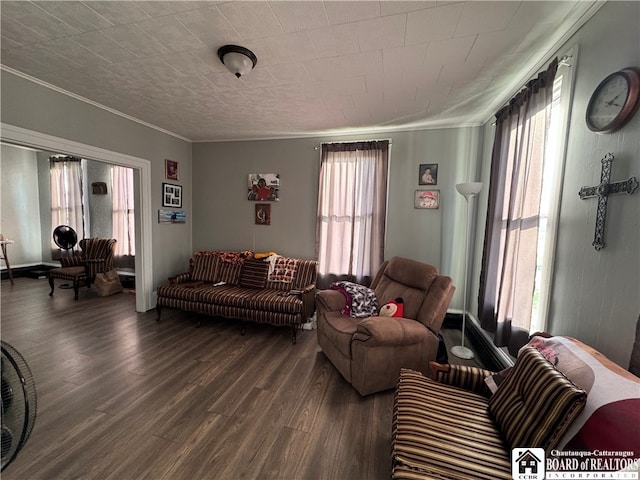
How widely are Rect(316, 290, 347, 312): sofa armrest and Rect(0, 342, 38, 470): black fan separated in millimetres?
2007

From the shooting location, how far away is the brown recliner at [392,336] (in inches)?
77.1

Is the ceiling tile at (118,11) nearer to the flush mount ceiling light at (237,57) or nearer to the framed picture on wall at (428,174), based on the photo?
the flush mount ceiling light at (237,57)

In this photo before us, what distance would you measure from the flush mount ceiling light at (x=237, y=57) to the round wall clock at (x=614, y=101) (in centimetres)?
209

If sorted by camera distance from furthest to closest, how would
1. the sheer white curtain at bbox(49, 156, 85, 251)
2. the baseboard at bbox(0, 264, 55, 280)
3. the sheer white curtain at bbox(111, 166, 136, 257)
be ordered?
1. the sheer white curtain at bbox(49, 156, 85, 251)
2. the baseboard at bbox(0, 264, 55, 280)
3. the sheer white curtain at bbox(111, 166, 136, 257)

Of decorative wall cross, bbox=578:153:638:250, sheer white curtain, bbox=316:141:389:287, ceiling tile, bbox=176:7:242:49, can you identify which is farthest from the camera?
sheer white curtain, bbox=316:141:389:287

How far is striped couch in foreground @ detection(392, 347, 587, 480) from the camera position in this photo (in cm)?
92

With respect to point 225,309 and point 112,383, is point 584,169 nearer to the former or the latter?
point 225,309

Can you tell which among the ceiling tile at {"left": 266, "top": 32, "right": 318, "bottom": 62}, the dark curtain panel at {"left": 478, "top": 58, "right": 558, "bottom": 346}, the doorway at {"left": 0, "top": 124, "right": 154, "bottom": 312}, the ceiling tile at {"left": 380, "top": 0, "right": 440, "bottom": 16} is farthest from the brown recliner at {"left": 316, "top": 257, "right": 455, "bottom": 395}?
the doorway at {"left": 0, "top": 124, "right": 154, "bottom": 312}

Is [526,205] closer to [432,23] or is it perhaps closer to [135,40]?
[432,23]

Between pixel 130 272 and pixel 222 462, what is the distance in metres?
4.69

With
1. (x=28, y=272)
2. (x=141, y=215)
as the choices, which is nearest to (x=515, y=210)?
(x=141, y=215)

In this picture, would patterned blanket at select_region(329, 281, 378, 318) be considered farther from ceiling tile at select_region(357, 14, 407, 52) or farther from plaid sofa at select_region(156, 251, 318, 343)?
ceiling tile at select_region(357, 14, 407, 52)

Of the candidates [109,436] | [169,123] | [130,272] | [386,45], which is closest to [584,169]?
[386,45]

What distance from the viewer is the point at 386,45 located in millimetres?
1750
